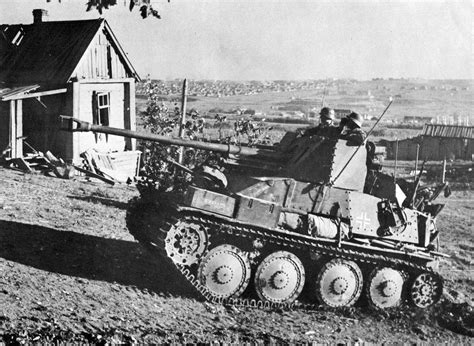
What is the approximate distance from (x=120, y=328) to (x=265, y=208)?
3225 mm

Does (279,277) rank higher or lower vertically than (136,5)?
lower

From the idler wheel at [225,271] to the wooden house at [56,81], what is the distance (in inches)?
432

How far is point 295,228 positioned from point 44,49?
1410cm

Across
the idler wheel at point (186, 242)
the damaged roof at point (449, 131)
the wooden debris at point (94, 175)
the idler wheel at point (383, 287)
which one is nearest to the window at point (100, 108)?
the wooden debris at point (94, 175)

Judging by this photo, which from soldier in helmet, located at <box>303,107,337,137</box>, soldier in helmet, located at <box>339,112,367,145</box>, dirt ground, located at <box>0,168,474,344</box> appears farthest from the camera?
soldier in helmet, located at <box>303,107,337,137</box>

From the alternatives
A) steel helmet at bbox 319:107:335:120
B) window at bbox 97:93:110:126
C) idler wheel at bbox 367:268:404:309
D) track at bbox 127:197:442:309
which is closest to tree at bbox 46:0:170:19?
track at bbox 127:197:442:309

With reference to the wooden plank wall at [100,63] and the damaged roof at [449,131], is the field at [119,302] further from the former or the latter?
the damaged roof at [449,131]

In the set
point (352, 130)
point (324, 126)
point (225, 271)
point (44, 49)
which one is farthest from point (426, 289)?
point (44, 49)

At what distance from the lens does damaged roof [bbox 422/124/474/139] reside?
3762 centimetres

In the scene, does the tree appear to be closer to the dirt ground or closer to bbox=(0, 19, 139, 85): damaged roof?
the dirt ground

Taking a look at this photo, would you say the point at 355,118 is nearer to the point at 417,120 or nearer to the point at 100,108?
the point at 100,108

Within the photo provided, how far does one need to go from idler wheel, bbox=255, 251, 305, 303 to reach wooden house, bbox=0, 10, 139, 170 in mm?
11335

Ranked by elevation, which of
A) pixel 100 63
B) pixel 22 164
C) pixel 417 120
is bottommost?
pixel 22 164

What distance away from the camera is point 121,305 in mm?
8672
